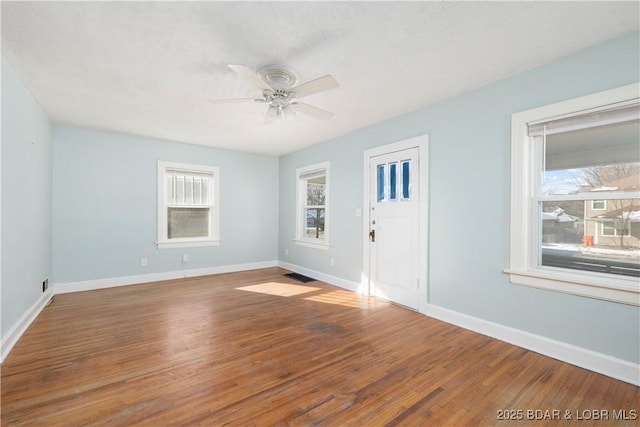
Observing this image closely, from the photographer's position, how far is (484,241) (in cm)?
276

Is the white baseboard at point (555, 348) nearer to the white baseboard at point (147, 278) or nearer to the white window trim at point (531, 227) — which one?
the white window trim at point (531, 227)

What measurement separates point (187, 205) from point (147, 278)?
1365mm

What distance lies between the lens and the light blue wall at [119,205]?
4.07 m

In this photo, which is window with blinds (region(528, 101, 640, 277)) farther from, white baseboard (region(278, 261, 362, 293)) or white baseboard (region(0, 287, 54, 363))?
white baseboard (region(0, 287, 54, 363))

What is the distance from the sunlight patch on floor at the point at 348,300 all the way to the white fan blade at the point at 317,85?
2548mm

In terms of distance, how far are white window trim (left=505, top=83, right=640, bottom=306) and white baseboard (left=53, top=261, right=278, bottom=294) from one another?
4.49 m

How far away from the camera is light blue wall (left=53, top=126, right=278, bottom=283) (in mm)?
4070

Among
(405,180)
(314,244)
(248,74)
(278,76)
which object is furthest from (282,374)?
(314,244)

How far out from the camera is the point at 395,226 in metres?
3.65

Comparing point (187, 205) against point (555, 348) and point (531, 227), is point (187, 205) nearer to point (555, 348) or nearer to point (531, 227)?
point (531, 227)

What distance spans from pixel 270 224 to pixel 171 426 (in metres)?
4.60

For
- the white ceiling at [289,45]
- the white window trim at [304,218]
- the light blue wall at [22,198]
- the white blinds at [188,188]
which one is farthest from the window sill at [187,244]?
the white ceiling at [289,45]

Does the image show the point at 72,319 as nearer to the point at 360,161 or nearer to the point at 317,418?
the point at 317,418

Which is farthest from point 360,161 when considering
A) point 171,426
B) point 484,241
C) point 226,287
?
point 171,426
